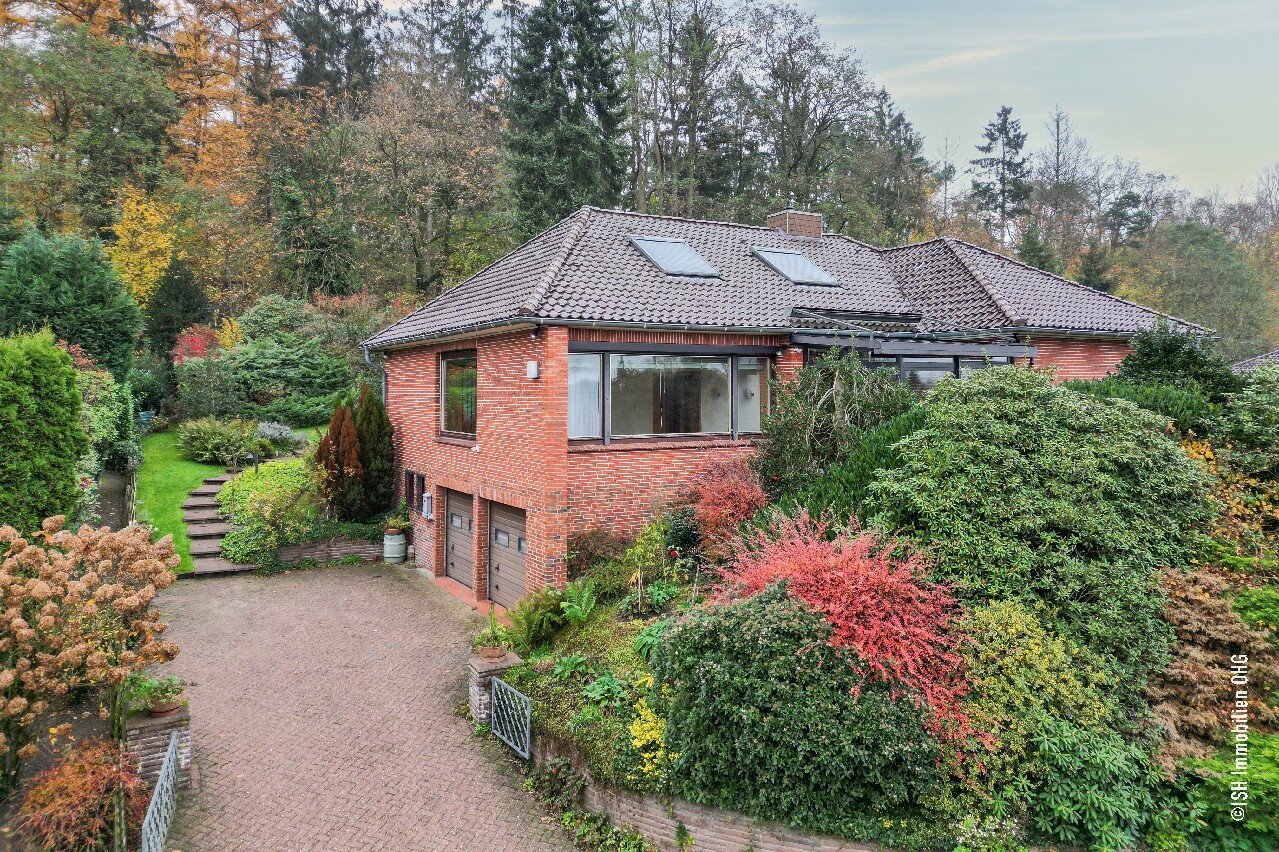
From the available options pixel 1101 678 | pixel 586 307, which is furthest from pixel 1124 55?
pixel 1101 678

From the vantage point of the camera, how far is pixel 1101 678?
637 cm

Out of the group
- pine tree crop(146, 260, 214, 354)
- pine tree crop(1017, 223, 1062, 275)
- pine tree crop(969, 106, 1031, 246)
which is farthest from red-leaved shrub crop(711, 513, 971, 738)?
pine tree crop(969, 106, 1031, 246)

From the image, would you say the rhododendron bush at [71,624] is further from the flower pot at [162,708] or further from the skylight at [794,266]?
the skylight at [794,266]

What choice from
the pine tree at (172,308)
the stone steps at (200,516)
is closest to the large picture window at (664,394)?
the stone steps at (200,516)

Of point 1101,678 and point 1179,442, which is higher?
point 1179,442

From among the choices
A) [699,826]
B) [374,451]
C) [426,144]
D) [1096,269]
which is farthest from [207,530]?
[1096,269]

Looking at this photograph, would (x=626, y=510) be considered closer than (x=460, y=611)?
Yes

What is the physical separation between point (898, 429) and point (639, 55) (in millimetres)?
23745

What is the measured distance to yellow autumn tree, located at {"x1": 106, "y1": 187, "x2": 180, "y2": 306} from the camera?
26.0 meters

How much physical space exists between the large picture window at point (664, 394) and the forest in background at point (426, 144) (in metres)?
15.3

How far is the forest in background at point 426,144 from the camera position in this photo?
25766 millimetres

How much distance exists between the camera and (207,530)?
15.8 metres

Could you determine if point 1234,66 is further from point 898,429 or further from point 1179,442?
point 898,429

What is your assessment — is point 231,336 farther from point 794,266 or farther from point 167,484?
point 794,266
